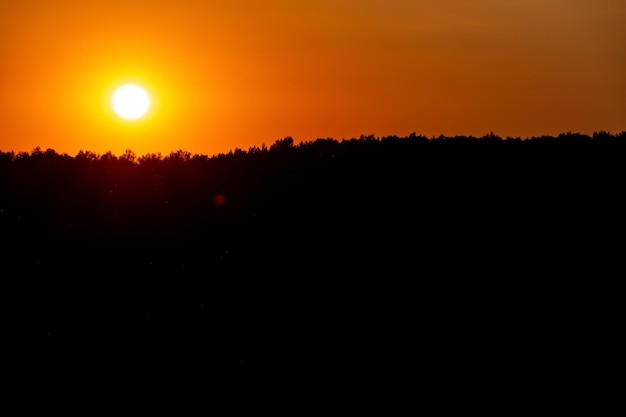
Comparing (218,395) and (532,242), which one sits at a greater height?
(532,242)

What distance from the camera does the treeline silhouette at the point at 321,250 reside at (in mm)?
13789

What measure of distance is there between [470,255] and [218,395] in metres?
5.06

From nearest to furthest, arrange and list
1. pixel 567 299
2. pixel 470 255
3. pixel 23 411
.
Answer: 1. pixel 23 411
2. pixel 567 299
3. pixel 470 255

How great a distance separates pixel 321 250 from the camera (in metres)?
16.1

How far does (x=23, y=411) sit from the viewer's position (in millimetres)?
12516

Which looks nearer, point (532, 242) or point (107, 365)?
point (107, 365)

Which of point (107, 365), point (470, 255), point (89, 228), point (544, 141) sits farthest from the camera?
point (544, 141)

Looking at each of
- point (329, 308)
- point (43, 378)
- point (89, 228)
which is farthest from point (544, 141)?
point (43, 378)

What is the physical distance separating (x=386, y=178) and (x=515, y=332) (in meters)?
4.71

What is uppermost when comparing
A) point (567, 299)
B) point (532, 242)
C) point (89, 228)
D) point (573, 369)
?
point (89, 228)

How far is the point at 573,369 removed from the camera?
12.9 meters

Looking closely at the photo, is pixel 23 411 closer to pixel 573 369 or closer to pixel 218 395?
pixel 218 395

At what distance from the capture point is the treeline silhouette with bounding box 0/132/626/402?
13789 millimetres

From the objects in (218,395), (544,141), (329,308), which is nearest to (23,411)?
(218,395)
